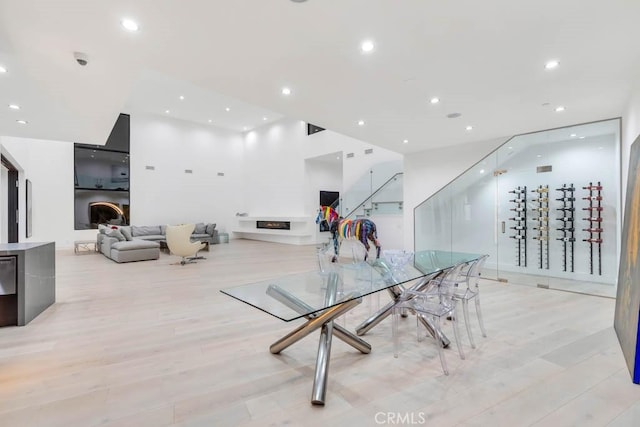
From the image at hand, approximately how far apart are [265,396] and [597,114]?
228 inches

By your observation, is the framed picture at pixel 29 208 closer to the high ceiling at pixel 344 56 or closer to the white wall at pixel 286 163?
the high ceiling at pixel 344 56

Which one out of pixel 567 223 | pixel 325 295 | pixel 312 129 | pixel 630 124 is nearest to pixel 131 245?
pixel 325 295

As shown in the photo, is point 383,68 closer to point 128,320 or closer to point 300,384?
point 300,384

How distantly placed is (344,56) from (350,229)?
3291mm

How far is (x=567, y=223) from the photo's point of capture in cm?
546

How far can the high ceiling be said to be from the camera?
7.93 feet

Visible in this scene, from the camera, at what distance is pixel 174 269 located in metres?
6.66

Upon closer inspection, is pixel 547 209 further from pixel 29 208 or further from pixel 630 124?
pixel 29 208

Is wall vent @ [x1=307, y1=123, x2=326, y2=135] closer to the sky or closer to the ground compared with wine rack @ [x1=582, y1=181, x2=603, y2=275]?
closer to the sky

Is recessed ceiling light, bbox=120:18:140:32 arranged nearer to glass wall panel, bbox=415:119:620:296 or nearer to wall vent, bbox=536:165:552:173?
glass wall panel, bbox=415:119:620:296

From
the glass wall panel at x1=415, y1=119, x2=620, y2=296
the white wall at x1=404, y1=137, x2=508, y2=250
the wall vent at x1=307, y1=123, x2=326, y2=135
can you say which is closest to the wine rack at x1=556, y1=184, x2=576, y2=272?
the glass wall panel at x1=415, y1=119, x2=620, y2=296

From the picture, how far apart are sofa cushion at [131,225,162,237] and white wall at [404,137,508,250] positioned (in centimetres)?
861

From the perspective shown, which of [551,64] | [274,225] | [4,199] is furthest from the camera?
[274,225]

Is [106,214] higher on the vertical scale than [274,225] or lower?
higher
